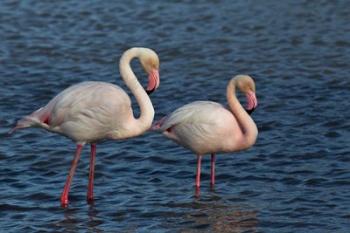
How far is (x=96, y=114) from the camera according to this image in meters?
8.75

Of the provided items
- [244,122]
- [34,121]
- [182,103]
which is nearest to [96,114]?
[34,121]

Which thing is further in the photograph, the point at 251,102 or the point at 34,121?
the point at 251,102

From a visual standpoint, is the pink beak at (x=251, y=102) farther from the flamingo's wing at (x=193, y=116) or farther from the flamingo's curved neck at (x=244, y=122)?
the flamingo's wing at (x=193, y=116)

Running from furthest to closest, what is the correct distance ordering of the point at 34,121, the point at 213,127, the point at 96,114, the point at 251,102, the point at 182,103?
the point at 182,103 < the point at 251,102 < the point at 213,127 < the point at 34,121 < the point at 96,114

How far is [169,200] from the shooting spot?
8.81 metres

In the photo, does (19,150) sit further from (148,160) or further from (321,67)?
(321,67)

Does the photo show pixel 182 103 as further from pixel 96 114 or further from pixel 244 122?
pixel 96 114

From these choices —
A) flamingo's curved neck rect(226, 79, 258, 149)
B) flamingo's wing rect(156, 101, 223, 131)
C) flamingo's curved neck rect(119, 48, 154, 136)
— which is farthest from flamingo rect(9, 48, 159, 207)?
flamingo's curved neck rect(226, 79, 258, 149)

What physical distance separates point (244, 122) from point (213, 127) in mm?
294

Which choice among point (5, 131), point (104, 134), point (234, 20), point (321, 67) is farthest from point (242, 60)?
point (104, 134)

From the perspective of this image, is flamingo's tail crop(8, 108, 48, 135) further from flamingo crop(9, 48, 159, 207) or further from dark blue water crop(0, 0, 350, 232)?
dark blue water crop(0, 0, 350, 232)

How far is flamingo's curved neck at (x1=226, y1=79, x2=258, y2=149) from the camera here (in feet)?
29.9

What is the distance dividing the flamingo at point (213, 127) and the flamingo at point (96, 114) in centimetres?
50

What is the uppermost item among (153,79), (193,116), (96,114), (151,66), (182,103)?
(151,66)
